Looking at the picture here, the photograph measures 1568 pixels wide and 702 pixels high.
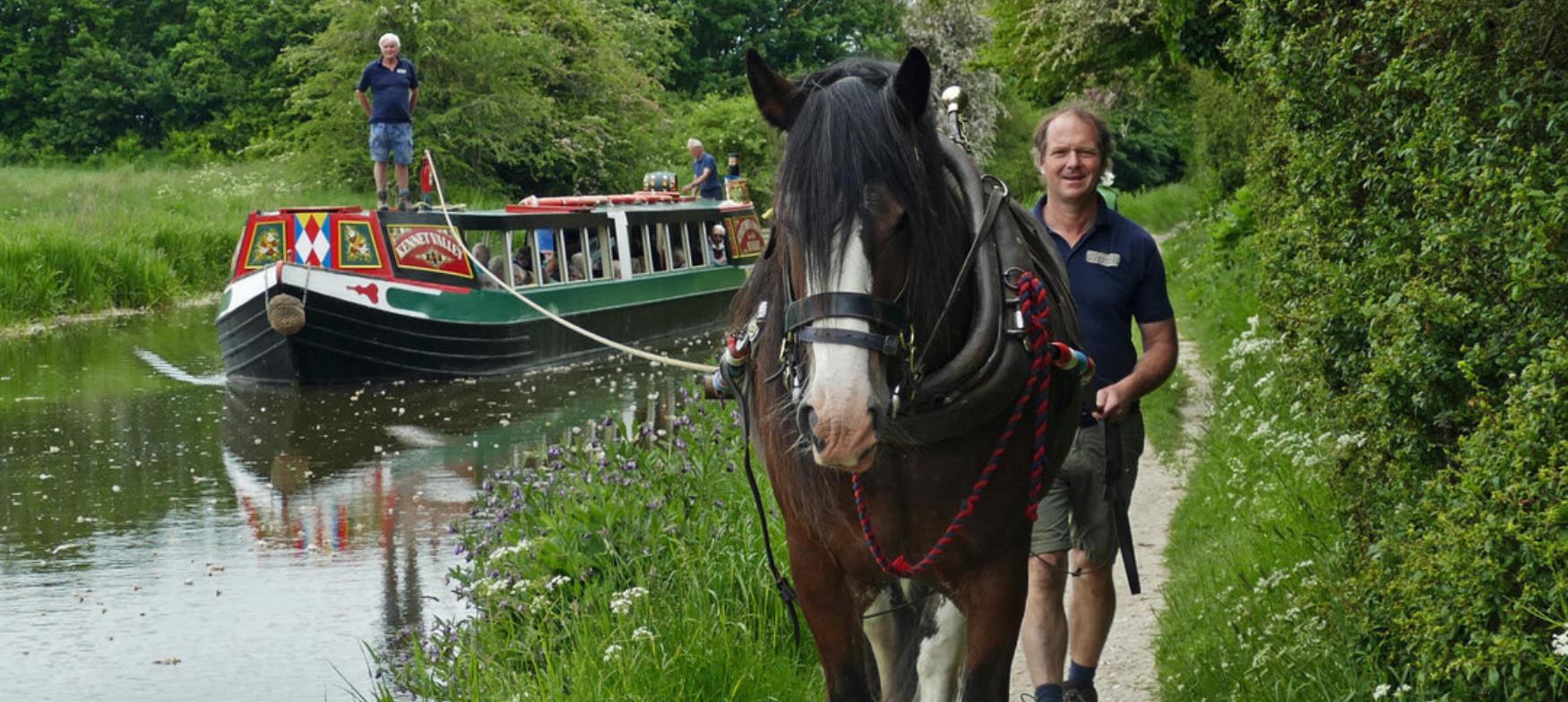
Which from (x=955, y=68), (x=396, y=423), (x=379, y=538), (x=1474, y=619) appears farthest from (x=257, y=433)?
(x=955, y=68)

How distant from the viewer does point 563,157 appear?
123ft

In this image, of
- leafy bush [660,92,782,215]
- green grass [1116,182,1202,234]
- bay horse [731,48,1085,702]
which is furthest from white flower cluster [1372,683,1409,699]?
leafy bush [660,92,782,215]

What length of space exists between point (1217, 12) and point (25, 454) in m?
9.59

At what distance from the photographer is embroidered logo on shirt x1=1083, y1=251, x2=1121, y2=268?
530 cm

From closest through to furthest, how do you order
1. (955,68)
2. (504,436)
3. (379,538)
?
(379,538), (504,436), (955,68)

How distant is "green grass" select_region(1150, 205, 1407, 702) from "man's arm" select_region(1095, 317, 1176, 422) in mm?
398

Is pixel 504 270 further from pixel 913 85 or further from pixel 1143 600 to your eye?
pixel 913 85

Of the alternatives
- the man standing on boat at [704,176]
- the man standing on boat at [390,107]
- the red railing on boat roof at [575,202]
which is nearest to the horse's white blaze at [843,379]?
the man standing on boat at [390,107]

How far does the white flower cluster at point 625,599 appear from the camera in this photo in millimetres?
5617

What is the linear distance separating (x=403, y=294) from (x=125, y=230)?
32.1 feet

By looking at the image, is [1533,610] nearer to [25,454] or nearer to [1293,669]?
[1293,669]

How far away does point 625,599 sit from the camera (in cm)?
578

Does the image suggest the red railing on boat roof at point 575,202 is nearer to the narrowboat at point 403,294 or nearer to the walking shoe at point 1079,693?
the narrowboat at point 403,294

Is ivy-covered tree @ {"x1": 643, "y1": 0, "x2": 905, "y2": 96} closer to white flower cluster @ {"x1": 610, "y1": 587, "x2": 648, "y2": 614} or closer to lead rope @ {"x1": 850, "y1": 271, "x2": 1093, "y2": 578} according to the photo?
white flower cluster @ {"x1": 610, "y1": 587, "x2": 648, "y2": 614}
